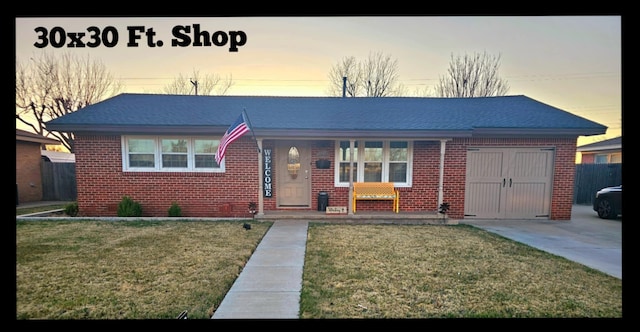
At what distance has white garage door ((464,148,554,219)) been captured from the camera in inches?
268

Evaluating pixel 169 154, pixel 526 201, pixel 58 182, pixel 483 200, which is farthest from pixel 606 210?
pixel 58 182

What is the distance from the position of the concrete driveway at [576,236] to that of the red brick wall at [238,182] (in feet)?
2.36

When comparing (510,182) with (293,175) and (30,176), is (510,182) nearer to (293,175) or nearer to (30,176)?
(293,175)

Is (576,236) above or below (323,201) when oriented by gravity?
below

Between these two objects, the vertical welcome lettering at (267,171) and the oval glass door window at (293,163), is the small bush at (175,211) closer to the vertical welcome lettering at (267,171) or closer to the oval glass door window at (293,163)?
the vertical welcome lettering at (267,171)

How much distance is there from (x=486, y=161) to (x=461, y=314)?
567 centimetres

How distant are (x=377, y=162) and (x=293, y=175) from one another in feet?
8.06

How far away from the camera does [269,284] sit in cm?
300

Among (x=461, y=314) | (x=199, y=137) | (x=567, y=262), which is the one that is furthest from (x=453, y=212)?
(x=199, y=137)

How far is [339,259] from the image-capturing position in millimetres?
3844
